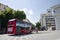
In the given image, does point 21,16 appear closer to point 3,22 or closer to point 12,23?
point 3,22

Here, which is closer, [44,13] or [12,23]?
[12,23]

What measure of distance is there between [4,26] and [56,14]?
54.5 feet

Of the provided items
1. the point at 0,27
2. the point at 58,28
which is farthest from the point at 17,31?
the point at 0,27

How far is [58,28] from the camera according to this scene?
40938 millimetres

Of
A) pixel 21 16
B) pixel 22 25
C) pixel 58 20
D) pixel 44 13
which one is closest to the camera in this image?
pixel 22 25

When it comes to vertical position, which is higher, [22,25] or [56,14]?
[56,14]

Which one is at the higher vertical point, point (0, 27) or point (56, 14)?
point (56, 14)

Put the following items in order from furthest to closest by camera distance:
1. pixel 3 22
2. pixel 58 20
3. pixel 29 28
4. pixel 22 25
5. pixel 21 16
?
pixel 21 16 → pixel 3 22 → pixel 58 20 → pixel 29 28 → pixel 22 25

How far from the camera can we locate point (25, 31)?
3425cm

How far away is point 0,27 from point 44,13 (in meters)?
77.2

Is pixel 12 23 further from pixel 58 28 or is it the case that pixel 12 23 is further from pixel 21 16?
pixel 21 16

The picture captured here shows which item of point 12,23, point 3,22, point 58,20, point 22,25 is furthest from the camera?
point 3,22

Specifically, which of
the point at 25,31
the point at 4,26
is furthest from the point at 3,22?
the point at 25,31

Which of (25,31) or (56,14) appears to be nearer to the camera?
(25,31)
